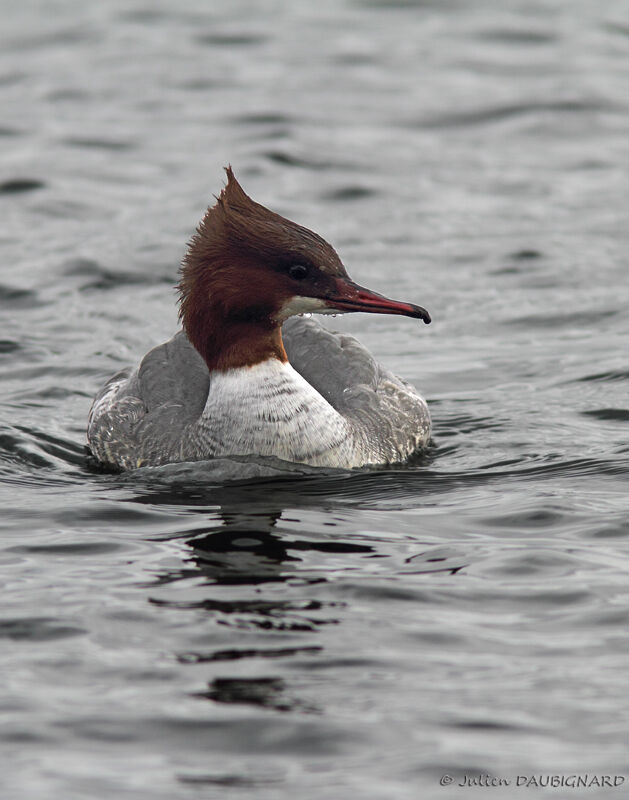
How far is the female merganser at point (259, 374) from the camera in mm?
8516

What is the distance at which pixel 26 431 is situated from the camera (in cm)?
980

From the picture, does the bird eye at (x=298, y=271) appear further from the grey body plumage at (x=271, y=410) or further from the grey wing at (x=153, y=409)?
the grey wing at (x=153, y=409)

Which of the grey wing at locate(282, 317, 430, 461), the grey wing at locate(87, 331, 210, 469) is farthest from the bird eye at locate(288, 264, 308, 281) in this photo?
the grey wing at locate(87, 331, 210, 469)

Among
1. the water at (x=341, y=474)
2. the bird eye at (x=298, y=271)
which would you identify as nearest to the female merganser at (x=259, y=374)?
the bird eye at (x=298, y=271)

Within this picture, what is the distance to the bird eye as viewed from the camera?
8469mm

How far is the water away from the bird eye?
118cm

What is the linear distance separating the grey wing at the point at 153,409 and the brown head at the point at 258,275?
73 cm

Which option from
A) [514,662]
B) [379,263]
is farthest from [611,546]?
[379,263]

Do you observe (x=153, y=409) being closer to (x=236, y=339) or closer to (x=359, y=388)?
(x=236, y=339)

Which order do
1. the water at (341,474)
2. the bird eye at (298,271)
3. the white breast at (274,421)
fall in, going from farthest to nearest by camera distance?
the white breast at (274,421)
the bird eye at (298,271)
the water at (341,474)

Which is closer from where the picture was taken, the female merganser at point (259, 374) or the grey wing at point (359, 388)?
the female merganser at point (259, 374)

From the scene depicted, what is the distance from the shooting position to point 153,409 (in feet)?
30.5

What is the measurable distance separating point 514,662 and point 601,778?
87 cm

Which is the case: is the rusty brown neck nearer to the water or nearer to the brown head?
the brown head
